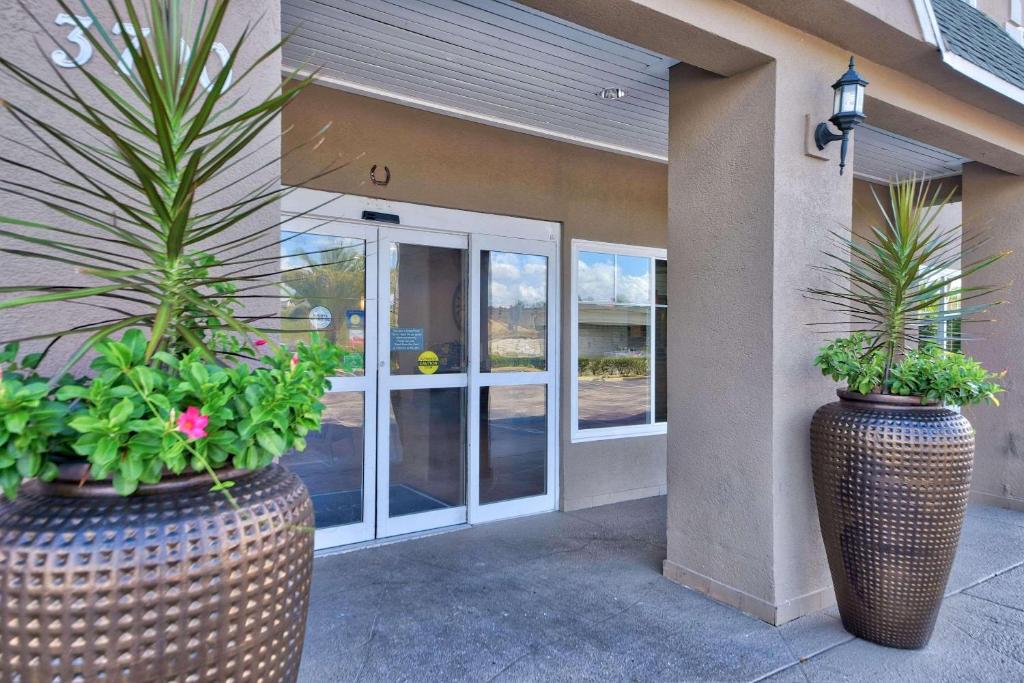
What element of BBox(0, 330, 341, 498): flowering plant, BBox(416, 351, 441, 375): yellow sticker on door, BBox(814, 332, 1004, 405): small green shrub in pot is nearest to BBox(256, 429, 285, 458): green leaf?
BBox(0, 330, 341, 498): flowering plant

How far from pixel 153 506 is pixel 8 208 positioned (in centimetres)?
112

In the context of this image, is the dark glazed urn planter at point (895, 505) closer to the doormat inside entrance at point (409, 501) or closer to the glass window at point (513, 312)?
the glass window at point (513, 312)

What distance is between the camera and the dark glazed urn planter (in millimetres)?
2922

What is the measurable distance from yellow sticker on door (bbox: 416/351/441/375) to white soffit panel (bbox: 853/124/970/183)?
3.96 m

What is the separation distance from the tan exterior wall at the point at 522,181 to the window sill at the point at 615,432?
5 cm

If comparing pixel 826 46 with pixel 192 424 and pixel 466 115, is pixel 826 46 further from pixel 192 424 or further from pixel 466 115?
pixel 192 424

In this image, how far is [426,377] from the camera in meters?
4.88

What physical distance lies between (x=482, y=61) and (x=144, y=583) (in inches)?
139

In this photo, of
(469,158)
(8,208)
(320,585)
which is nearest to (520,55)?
(469,158)

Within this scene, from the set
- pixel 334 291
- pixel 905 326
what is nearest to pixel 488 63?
pixel 334 291

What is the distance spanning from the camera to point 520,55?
3811 millimetres

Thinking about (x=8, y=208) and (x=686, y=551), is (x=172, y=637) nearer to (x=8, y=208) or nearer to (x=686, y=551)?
(x=8, y=208)

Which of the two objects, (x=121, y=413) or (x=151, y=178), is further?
(x=151, y=178)

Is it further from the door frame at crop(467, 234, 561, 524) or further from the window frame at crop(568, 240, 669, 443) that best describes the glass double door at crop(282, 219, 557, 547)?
the window frame at crop(568, 240, 669, 443)
